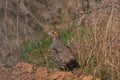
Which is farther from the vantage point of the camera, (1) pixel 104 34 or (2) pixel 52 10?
(2) pixel 52 10

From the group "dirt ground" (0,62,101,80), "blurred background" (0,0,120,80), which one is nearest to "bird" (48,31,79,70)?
"dirt ground" (0,62,101,80)

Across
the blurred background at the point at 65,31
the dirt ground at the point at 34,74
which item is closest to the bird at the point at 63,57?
the dirt ground at the point at 34,74

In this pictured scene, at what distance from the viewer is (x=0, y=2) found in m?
15.1

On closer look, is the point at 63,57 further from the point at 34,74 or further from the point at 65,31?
the point at 65,31

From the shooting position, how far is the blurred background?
10.6m

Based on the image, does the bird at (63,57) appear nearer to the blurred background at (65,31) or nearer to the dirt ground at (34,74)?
the dirt ground at (34,74)

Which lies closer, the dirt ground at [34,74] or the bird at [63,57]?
the dirt ground at [34,74]

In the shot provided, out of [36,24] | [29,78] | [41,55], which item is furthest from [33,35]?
[29,78]

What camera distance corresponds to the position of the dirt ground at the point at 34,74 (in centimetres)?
1064

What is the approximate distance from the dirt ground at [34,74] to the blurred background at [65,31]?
0.93ft

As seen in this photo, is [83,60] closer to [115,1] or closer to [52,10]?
[115,1]

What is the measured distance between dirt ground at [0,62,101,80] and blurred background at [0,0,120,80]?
11.1 inches

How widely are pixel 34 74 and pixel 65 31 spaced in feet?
8.71

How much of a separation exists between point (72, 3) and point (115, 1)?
15.3ft
